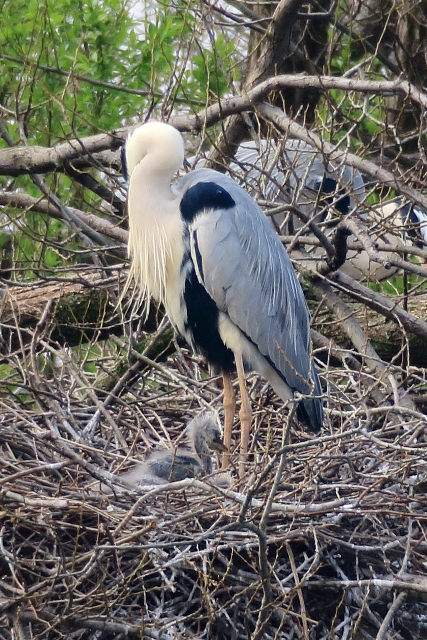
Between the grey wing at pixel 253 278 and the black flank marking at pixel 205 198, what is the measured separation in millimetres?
24

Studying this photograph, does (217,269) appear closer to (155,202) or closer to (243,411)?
(155,202)

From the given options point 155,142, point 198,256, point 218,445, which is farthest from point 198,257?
point 218,445

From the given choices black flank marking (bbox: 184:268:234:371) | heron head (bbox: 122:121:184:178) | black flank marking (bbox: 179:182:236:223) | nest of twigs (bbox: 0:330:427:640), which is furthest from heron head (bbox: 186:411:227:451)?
heron head (bbox: 122:121:184:178)

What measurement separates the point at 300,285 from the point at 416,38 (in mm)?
2862

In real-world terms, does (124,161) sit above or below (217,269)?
above

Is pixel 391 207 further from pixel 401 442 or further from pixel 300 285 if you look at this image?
pixel 401 442

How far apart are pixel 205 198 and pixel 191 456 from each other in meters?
1.05

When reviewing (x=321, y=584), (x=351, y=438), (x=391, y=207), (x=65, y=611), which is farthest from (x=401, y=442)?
Answer: (x=391, y=207)

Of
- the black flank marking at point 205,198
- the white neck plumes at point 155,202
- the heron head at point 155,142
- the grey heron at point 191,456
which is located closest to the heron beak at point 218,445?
the grey heron at point 191,456

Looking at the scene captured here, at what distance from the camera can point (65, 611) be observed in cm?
295

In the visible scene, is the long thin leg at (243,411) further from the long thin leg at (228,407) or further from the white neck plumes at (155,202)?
the white neck plumes at (155,202)

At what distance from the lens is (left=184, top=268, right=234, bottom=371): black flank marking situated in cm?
427

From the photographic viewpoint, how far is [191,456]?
4.19 meters

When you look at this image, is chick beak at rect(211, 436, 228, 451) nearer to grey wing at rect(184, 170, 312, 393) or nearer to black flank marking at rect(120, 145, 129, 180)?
grey wing at rect(184, 170, 312, 393)
